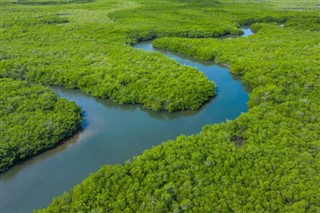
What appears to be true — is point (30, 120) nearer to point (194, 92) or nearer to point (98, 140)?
point (98, 140)

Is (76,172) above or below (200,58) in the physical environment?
below

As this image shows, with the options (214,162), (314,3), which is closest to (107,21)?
(214,162)

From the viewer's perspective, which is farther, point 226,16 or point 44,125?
point 226,16

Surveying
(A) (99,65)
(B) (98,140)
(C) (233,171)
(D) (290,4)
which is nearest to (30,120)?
(B) (98,140)

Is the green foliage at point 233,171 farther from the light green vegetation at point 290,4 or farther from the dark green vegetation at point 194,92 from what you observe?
the light green vegetation at point 290,4

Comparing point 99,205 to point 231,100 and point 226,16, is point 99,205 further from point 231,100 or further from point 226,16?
point 226,16
